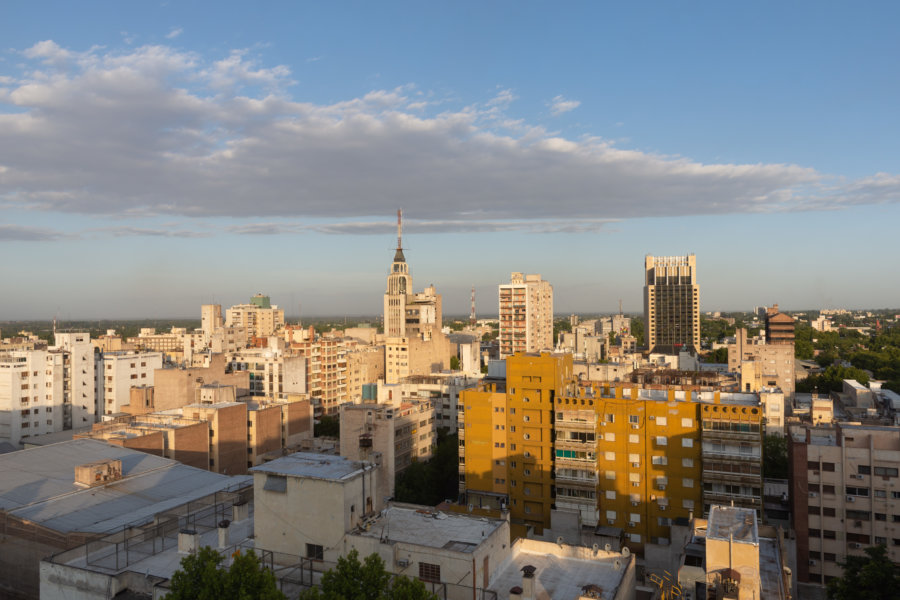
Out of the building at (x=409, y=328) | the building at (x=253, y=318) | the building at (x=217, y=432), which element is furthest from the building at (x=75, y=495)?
the building at (x=253, y=318)

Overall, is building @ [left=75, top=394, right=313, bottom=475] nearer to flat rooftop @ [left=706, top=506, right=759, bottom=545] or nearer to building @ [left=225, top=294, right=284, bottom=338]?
flat rooftop @ [left=706, top=506, right=759, bottom=545]

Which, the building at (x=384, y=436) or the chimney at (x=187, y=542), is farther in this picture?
the building at (x=384, y=436)

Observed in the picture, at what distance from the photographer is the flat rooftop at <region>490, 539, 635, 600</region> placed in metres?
16.9

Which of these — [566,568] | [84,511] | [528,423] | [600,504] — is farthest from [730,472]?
[84,511]

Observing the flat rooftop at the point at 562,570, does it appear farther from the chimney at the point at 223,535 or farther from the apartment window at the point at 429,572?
the chimney at the point at 223,535

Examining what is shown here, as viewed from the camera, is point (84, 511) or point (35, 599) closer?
point (35, 599)

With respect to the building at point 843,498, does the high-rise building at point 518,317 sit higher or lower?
higher

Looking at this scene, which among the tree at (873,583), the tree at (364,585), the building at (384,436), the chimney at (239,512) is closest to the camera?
the tree at (364,585)

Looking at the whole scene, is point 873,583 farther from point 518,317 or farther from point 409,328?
point 409,328

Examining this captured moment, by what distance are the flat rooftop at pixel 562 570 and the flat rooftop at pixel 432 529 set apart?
1211mm

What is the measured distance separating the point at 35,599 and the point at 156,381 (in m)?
32.4

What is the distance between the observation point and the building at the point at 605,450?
32344 millimetres

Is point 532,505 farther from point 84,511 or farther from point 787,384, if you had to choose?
point 787,384

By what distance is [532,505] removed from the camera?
1473 inches
